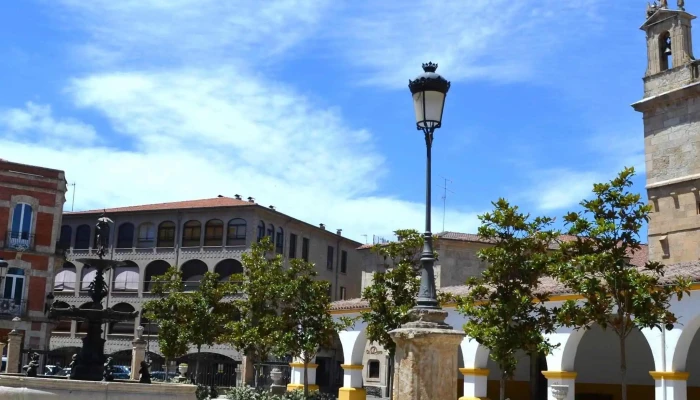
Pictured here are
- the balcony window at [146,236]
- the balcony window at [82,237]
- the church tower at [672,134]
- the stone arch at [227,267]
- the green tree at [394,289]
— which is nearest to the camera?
the green tree at [394,289]

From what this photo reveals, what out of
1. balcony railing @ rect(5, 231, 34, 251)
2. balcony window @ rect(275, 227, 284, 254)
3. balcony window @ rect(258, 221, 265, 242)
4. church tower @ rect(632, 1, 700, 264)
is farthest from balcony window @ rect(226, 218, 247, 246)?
church tower @ rect(632, 1, 700, 264)

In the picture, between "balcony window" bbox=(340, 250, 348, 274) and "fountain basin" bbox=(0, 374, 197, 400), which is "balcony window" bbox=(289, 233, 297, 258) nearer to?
"balcony window" bbox=(340, 250, 348, 274)

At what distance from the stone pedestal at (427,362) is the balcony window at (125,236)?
5004 centimetres

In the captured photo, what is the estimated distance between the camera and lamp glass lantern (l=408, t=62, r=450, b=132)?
10266 millimetres

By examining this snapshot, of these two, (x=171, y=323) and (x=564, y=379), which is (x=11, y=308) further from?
(x=564, y=379)

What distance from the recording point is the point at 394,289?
2414 cm

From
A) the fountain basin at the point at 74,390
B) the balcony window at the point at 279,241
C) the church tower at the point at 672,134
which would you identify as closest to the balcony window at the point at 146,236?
the balcony window at the point at 279,241

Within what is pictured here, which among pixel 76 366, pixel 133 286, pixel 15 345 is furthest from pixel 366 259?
pixel 76 366

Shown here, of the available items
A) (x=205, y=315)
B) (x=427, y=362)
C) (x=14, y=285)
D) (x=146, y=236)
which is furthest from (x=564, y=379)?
(x=146, y=236)

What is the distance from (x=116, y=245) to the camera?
188 ft

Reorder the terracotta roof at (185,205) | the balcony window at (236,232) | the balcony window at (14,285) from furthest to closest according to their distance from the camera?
the terracotta roof at (185,205), the balcony window at (236,232), the balcony window at (14,285)

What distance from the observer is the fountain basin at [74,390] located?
38.1 feet

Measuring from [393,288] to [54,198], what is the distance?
987 inches

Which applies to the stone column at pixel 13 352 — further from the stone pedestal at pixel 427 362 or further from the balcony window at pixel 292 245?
the stone pedestal at pixel 427 362
